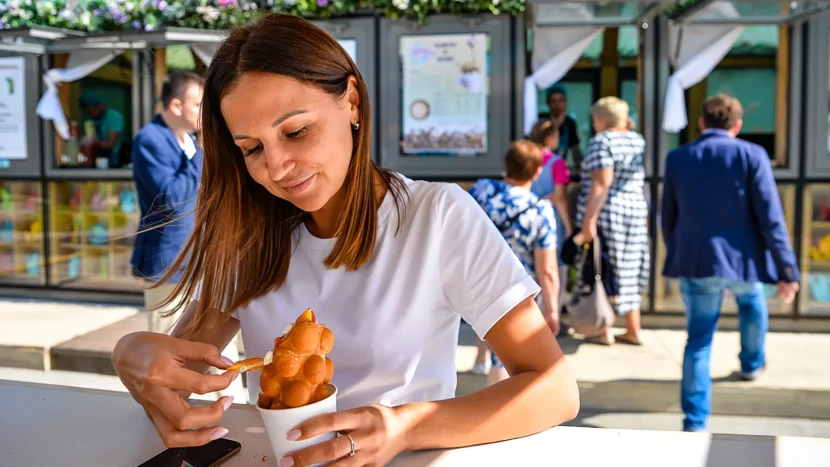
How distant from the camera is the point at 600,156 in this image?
18.4 ft

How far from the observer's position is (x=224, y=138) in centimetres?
168

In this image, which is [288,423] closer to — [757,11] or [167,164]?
[167,164]

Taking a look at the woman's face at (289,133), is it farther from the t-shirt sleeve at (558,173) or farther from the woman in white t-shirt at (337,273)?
the t-shirt sleeve at (558,173)

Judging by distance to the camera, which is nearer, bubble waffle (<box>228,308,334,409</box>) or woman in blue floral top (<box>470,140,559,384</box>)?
bubble waffle (<box>228,308,334,409</box>)

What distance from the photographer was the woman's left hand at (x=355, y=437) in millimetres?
1141

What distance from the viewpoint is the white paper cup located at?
1131 millimetres

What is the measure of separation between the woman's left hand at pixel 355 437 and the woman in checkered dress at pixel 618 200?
4.62m

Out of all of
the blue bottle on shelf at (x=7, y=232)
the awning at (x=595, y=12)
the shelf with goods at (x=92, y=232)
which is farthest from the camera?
the blue bottle on shelf at (x=7, y=232)

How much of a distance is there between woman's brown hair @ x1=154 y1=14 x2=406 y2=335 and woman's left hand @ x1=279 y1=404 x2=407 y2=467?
1.46ft

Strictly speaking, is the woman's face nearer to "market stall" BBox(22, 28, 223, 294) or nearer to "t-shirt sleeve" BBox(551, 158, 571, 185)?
"t-shirt sleeve" BBox(551, 158, 571, 185)

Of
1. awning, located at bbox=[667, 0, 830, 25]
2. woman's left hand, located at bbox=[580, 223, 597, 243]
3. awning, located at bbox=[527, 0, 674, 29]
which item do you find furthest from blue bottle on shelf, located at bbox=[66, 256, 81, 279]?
awning, located at bbox=[667, 0, 830, 25]

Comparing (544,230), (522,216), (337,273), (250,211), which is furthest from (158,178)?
(337,273)

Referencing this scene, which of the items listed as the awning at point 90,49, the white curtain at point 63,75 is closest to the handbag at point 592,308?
the awning at point 90,49

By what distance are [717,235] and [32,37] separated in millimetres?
6250
